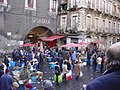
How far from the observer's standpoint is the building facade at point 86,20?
32.7m

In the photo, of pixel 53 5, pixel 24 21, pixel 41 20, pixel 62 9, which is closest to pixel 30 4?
pixel 24 21

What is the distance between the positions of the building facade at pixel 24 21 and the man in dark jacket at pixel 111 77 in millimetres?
25150

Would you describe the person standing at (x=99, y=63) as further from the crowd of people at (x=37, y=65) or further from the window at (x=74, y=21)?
the window at (x=74, y=21)

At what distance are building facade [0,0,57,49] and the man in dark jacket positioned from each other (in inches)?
990

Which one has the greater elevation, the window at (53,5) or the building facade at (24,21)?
the window at (53,5)

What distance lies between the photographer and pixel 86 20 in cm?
3309

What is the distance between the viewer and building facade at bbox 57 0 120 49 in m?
32.7

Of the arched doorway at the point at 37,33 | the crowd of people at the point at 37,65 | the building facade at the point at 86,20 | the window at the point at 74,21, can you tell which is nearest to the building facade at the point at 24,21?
the arched doorway at the point at 37,33

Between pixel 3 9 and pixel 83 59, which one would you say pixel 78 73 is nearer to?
pixel 83 59

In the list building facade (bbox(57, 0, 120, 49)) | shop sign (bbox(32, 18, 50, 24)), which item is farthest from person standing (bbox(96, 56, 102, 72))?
shop sign (bbox(32, 18, 50, 24))

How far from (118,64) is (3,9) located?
2639cm

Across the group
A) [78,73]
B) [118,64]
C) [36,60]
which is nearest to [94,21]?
[36,60]

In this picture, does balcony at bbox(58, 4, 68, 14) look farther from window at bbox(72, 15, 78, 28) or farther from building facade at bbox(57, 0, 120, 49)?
window at bbox(72, 15, 78, 28)

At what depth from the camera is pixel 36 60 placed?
2044 centimetres
